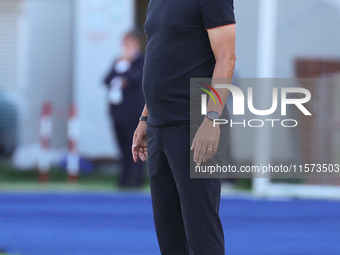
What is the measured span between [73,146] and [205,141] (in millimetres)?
5141

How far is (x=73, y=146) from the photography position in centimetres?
684

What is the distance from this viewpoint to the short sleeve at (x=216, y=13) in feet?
6.22

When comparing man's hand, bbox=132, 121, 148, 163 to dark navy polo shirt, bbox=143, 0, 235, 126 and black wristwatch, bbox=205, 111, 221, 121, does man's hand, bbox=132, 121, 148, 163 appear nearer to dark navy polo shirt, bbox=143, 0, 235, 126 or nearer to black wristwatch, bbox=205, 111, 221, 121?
dark navy polo shirt, bbox=143, 0, 235, 126

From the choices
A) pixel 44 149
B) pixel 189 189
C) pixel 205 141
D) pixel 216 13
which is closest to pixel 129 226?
pixel 189 189

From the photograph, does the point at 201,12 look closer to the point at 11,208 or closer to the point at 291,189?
the point at 11,208

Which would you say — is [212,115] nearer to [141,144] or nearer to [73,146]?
[141,144]

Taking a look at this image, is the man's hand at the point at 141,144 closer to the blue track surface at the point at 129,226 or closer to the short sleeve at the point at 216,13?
the short sleeve at the point at 216,13

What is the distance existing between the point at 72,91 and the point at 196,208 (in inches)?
231

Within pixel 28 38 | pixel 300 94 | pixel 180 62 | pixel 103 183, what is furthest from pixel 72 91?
pixel 180 62

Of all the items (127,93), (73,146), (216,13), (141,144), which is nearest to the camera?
(216,13)

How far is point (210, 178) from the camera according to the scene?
1.96 meters

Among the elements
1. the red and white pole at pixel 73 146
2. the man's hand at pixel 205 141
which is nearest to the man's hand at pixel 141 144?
the man's hand at pixel 205 141

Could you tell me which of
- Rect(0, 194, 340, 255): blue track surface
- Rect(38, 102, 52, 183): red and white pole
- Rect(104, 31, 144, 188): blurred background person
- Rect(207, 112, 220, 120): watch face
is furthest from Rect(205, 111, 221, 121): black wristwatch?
Rect(38, 102, 52, 183): red and white pole

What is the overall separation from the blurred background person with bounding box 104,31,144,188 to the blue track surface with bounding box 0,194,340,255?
90 centimetres
